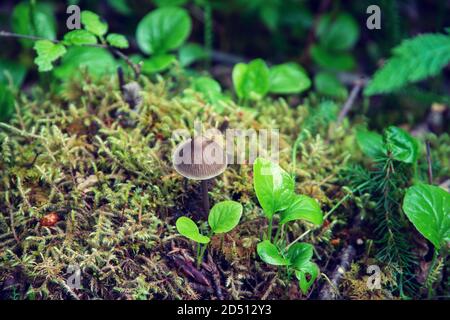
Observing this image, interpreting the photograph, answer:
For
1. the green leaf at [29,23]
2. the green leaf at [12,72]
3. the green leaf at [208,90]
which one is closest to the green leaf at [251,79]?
the green leaf at [208,90]

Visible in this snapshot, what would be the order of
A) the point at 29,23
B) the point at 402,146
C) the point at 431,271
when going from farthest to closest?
1. the point at 29,23
2. the point at 402,146
3. the point at 431,271

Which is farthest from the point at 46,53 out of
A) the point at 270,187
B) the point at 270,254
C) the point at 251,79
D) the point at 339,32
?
the point at 339,32

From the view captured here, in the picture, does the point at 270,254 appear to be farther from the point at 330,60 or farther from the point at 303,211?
the point at 330,60

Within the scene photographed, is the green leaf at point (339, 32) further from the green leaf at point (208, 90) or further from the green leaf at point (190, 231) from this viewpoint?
the green leaf at point (190, 231)

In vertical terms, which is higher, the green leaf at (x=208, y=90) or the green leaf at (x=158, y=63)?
the green leaf at (x=158, y=63)

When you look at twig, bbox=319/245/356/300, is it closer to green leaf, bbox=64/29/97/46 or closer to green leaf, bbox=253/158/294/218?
green leaf, bbox=253/158/294/218
